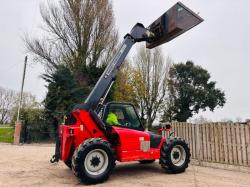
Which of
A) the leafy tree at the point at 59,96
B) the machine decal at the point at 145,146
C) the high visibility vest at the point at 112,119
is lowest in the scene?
the machine decal at the point at 145,146

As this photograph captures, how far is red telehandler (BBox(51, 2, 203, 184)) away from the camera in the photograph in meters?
6.16

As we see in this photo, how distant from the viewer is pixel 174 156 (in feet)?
24.4

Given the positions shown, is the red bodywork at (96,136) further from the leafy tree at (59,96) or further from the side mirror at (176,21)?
the leafy tree at (59,96)

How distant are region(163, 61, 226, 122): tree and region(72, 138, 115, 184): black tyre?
23.6 meters

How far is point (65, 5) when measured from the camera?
2191 centimetres

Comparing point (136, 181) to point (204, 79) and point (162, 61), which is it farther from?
point (204, 79)

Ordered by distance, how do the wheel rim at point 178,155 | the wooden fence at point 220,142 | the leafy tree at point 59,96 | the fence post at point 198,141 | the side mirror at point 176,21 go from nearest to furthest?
the side mirror at point 176,21 < the wheel rim at point 178,155 < the wooden fence at point 220,142 < the fence post at point 198,141 < the leafy tree at point 59,96

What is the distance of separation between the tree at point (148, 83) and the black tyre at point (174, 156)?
18.9 meters

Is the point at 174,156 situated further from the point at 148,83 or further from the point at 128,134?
the point at 148,83

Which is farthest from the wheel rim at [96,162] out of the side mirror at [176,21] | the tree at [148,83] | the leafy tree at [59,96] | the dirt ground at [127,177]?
the tree at [148,83]

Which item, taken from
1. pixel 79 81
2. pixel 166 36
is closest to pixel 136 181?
pixel 166 36

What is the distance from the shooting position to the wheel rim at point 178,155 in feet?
24.3

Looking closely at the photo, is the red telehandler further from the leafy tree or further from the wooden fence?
the leafy tree

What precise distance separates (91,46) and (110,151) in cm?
1693
